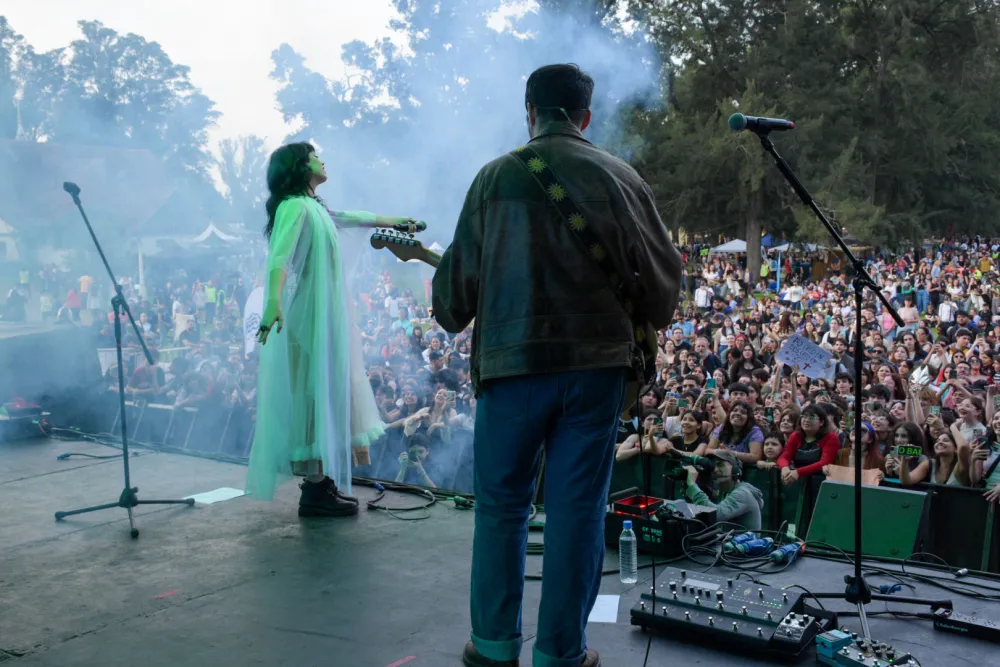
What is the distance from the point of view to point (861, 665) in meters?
2.51

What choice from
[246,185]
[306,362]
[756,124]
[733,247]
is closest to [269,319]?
[306,362]

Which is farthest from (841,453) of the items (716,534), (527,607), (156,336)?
(156,336)

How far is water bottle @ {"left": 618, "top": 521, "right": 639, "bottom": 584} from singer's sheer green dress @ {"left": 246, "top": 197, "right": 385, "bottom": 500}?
4.57 feet

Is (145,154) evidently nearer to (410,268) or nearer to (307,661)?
(410,268)

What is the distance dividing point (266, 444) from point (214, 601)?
3.34ft

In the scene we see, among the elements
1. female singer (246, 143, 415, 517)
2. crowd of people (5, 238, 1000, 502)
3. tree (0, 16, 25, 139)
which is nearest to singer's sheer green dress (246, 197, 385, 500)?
female singer (246, 143, 415, 517)

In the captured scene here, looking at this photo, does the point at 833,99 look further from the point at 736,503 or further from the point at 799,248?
the point at 736,503

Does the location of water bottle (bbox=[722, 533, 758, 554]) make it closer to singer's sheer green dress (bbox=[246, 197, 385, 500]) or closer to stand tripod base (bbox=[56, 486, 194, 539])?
singer's sheer green dress (bbox=[246, 197, 385, 500])

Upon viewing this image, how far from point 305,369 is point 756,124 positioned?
2.26m

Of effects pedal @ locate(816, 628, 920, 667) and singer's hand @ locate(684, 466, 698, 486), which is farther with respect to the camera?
singer's hand @ locate(684, 466, 698, 486)

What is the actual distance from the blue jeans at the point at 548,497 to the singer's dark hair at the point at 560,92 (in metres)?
0.70

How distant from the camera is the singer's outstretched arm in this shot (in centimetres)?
439

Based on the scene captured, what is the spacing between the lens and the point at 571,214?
232 cm

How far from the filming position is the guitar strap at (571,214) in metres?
2.32
